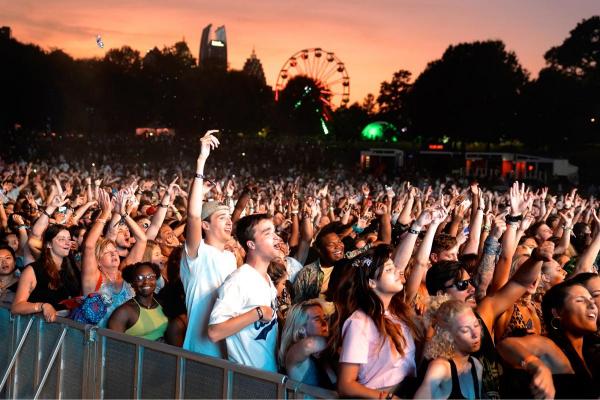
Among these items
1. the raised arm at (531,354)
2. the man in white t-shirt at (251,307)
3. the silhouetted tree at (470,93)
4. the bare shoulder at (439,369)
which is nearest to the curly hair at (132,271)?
the man in white t-shirt at (251,307)

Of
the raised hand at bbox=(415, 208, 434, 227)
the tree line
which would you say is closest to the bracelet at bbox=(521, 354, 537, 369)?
the raised hand at bbox=(415, 208, 434, 227)

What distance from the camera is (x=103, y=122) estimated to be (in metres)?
79.7

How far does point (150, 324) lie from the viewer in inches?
228

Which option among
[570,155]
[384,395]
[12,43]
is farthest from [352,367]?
[12,43]

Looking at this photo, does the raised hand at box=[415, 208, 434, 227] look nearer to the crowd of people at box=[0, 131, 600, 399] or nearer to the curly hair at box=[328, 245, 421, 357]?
the crowd of people at box=[0, 131, 600, 399]

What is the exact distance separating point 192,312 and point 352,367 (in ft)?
4.43

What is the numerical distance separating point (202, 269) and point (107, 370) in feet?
2.65

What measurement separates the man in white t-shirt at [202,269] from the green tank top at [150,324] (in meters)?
0.48

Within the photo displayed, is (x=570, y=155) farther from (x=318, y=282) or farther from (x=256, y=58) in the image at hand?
(x=256, y=58)

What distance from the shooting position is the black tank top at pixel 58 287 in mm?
6465

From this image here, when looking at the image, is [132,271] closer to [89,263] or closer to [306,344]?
[89,263]

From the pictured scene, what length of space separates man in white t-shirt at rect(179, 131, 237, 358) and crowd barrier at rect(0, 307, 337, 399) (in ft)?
1.13

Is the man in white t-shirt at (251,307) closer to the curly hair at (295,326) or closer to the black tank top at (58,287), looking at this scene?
the curly hair at (295,326)

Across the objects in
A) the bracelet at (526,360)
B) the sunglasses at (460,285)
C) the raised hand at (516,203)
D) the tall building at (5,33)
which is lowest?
the bracelet at (526,360)
